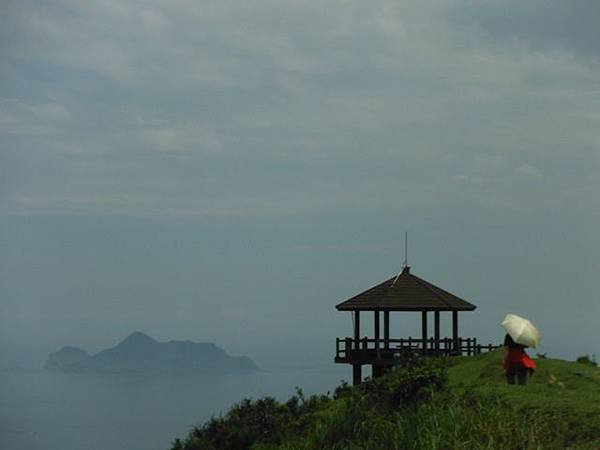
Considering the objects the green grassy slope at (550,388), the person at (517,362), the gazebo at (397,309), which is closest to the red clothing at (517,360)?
the person at (517,362)

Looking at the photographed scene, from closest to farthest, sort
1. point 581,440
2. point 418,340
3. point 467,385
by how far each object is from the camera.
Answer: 1. point 581,440
2. point 467,385
3. point 418,340

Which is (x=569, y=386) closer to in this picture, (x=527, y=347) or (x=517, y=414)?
(x=527, y=347)

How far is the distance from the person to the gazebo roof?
651 inches

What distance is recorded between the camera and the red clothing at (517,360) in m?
24.4

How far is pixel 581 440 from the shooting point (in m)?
19.5

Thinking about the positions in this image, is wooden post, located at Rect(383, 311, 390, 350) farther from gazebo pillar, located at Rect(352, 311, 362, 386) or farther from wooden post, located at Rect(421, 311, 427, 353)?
wooden post, located at Rect(421, 311, 427, 353)

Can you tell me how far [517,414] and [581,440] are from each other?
1.59 meters

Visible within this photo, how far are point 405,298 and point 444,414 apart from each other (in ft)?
66.7

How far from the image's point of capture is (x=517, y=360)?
24.4 m

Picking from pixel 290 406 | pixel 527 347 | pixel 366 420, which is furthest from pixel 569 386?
pixel 290 406

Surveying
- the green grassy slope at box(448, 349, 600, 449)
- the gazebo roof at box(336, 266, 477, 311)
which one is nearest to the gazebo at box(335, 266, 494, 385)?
the gazebo roof at box(336, 266, 477, 311)

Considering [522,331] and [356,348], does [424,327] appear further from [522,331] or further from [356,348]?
[522,331]

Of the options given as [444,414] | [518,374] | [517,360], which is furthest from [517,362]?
[444,414]

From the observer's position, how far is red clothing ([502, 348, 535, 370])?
80.0ft
